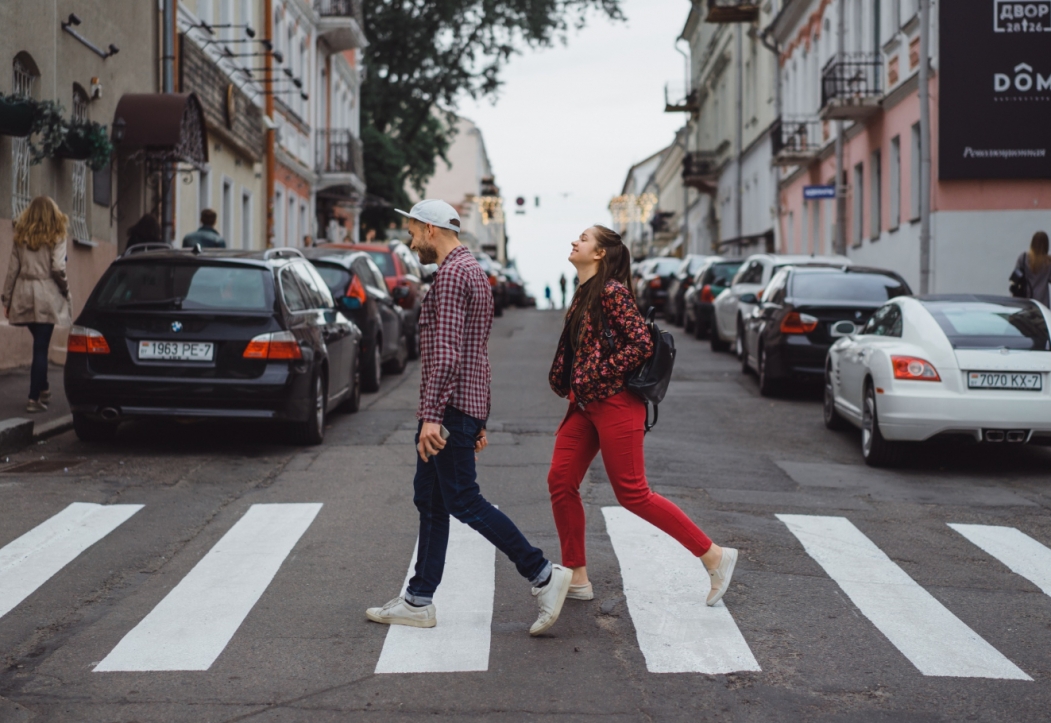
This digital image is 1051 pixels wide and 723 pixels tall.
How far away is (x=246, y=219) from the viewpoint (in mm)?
30250

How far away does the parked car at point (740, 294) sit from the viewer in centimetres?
2002

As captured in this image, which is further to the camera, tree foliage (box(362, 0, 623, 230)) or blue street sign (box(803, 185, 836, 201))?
tree foliage (box(362, 0, 623, 230))

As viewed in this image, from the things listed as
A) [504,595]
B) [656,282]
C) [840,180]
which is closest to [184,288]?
[504,595]

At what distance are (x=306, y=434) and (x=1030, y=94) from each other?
52.6 feet

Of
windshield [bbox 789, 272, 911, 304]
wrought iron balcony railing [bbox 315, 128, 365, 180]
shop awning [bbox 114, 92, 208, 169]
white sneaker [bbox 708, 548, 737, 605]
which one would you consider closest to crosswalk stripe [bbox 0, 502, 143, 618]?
white sneaker [bbox 708, 548, 737, 605]

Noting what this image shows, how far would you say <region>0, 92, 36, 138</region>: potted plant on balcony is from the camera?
1475 cm

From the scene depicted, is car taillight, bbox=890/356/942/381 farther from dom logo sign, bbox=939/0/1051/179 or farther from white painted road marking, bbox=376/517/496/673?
dom logo sign, bbox=939/0/1051/179

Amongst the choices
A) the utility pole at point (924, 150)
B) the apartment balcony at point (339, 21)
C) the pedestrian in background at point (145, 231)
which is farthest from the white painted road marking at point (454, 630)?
the apartment balcony at point (339, 21)

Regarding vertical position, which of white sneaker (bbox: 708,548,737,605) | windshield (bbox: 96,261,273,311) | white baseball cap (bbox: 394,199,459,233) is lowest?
white sneaker (bbox: 708,548,737,605)

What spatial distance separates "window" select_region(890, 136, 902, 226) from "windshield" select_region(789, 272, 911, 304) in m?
11.3

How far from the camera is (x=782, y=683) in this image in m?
5.14

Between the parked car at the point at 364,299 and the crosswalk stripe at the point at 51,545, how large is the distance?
251 inches

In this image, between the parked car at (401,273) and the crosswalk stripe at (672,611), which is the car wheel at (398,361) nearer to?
the parked car at (401,273)

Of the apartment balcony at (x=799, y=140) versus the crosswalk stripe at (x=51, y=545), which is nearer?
the crosswalk stripe at (x=51, y=545)
